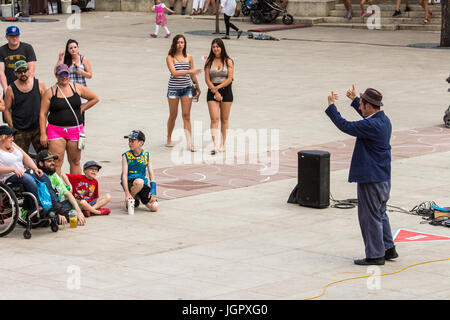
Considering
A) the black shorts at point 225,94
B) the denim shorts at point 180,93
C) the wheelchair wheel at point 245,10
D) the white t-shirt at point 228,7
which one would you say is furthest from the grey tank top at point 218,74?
the wheelchair wheel at point 245,10

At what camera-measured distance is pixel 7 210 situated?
10.2 m

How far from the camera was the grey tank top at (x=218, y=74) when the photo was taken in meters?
14.8

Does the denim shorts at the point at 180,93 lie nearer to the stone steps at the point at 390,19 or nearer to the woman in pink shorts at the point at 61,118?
the woman in pink shorts at the point at 61,118

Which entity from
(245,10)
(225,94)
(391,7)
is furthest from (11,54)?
(245,10)

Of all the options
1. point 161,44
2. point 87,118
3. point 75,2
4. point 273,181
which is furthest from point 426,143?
point 75,2

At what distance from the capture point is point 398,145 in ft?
51.4

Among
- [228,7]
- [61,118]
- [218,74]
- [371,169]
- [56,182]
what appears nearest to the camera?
[371,169]

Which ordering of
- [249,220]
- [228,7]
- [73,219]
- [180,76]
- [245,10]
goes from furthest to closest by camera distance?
[245,10], [228,7], [180,76], [249,220], [73,219]

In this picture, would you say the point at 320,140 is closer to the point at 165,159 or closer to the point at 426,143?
the point at 426,143

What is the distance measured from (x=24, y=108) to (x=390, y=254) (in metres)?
5.16

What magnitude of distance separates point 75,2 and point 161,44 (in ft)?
38.5

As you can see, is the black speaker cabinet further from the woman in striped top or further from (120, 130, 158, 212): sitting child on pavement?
the woman in striped top

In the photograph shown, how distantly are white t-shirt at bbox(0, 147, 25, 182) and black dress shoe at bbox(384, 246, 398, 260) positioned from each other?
→ 4.25 meters

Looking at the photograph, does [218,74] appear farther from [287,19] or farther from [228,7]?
[287,19]
